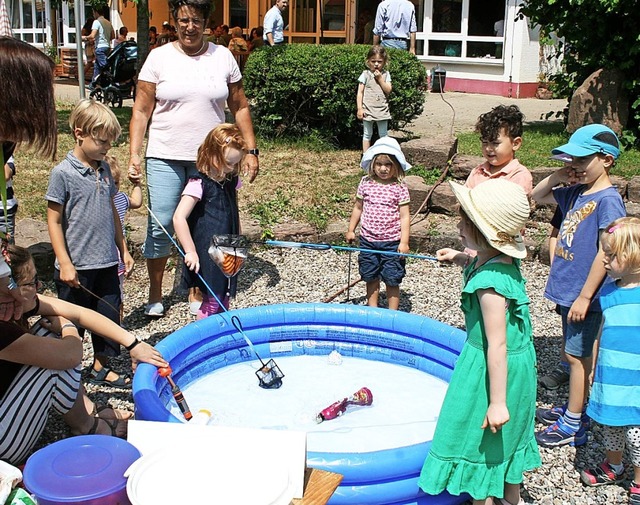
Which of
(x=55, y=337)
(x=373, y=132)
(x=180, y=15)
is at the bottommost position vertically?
(x=55, y=337)

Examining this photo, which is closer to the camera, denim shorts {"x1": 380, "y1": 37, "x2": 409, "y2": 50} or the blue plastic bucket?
the blue plastic bucket

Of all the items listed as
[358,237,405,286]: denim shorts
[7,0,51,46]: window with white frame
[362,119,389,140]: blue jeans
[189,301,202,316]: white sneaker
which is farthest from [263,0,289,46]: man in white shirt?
[7,0,51,46]: window with white frame

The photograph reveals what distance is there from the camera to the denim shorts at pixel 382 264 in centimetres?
479

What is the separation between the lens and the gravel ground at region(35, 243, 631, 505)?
3320 millimetres

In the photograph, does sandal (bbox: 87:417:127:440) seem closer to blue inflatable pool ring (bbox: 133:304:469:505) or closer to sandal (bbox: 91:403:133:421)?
sandal (bbox: 91:403:133:421)

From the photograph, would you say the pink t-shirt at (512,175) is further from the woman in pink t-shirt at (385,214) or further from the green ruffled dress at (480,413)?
the green ruffled dress at (480,413)

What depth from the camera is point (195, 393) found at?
4.10 meters

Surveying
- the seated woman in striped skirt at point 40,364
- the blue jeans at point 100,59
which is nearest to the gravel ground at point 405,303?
the seated woman in striped skirt at point 40,364

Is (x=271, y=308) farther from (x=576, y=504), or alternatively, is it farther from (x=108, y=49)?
(x=108, y=49)

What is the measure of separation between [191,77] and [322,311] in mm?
1636

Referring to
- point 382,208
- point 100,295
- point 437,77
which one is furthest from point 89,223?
point 437,77

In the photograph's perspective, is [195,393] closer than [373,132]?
Yes

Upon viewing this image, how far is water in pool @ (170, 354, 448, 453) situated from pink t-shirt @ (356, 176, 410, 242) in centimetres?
83

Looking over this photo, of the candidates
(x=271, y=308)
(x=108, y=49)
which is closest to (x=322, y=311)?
(x=271, y=308)
